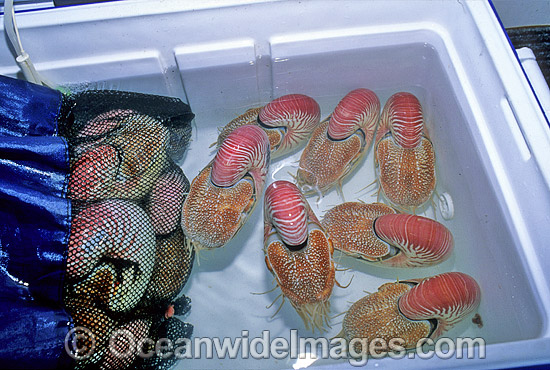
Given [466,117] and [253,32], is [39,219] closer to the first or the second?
[253,32]

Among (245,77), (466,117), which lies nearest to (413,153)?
(466,117)

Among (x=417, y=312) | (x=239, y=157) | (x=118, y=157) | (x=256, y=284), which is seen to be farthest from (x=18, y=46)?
(x=417, y=312)

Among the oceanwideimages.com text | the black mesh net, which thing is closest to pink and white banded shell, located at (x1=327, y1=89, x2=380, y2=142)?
the black mesh net

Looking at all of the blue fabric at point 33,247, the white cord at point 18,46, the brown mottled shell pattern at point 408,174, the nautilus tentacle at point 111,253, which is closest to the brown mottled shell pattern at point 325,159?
the brown mottled shell pattern at point 408,174

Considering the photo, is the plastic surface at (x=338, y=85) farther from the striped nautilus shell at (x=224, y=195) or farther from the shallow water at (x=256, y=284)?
the striped nautilus shell at (x=224, y=195)

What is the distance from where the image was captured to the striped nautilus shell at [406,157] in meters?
1.42

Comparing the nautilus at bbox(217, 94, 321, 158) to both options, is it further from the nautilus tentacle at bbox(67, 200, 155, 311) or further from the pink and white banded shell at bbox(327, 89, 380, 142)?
the nautilus tentacle at bbox(67, 200, 155, 311)

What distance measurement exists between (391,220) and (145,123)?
33.2 inches

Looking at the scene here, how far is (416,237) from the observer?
1.29 meters

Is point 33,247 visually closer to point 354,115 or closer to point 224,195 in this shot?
point 224,195

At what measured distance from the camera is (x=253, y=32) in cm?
146

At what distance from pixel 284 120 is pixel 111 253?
74cm

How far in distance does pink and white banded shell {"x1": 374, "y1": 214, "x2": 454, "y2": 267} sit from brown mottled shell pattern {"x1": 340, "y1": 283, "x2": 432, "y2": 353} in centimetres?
12

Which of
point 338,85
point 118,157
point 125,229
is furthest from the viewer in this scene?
point 338,85
